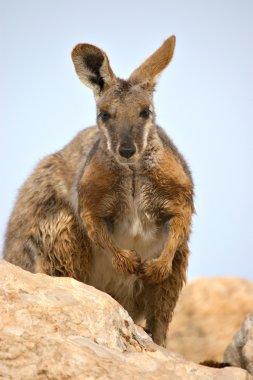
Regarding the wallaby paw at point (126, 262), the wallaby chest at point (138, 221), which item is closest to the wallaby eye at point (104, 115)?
the wallaby chest at point (138, 221)

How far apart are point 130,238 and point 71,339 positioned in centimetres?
304

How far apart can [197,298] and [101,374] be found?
6.43m

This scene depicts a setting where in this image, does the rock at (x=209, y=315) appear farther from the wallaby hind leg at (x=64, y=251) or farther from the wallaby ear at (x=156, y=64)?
the wallaby ear at (x=156, y=64)

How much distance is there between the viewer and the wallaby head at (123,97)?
714 centimetres

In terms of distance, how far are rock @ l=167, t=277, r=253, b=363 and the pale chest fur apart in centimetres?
213

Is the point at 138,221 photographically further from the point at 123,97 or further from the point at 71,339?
the point at 71,339

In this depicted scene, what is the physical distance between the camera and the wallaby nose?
699cm

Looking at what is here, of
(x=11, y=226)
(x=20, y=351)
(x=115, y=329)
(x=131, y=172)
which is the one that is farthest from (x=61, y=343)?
(x=11, y=226)

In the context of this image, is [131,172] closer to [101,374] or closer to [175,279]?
[175,279]

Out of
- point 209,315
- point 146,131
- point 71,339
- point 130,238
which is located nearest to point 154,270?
point 130,238

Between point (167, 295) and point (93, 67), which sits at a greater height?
point (93, 67)

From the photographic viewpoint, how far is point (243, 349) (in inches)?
265

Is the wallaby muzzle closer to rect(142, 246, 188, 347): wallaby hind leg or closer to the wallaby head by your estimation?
the wallaby head

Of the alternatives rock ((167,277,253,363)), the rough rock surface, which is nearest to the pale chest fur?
rock ((167,277,253,363))
